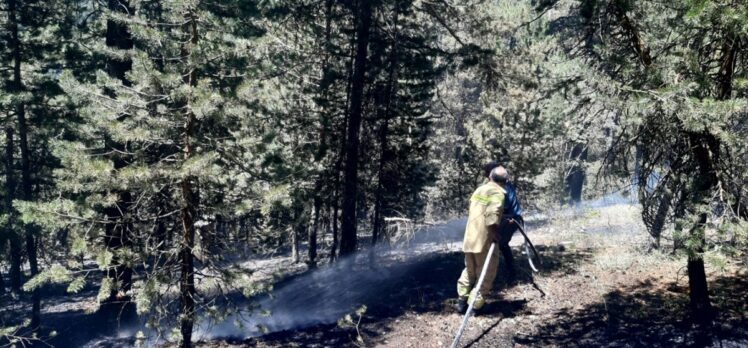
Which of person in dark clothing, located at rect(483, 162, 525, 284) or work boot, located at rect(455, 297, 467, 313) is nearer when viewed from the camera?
person in dark clothing, located at rect(483, 162, 525, 284)

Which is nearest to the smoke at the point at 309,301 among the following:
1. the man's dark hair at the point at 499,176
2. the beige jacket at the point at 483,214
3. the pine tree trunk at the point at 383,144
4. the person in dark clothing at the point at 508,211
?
the pine tree trunk at the point at 383,144

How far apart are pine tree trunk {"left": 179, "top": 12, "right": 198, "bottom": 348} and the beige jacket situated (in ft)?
14.8

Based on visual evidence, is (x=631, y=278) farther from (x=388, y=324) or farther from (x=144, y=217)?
(x=144, y=217)

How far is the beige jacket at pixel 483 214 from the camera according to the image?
7.68 m

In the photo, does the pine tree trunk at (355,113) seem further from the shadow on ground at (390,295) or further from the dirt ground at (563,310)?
the dirt ground at (563,310)

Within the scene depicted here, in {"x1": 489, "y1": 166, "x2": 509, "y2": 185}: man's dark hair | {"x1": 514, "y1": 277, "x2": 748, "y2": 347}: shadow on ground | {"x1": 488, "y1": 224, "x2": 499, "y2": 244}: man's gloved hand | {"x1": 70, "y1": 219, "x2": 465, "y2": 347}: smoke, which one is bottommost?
{"x1": 70, "y1": 219, "x2": 465, "y2": 347}: smoke

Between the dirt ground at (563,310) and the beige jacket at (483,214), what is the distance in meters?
1.41

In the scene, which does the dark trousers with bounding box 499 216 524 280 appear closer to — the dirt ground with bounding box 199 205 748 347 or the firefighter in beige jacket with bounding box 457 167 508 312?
the dirt ground with bounding box 199 205 748 347

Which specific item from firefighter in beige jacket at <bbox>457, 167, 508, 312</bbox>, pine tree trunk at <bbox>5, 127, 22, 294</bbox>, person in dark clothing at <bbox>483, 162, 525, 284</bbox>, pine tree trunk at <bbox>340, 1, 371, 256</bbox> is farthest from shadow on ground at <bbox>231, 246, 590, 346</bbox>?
pine tree trunk at <bbox>5, 127, 22, 294</bbox>

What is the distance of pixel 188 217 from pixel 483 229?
481 centimetres

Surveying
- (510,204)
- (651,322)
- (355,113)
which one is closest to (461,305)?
(510,204)

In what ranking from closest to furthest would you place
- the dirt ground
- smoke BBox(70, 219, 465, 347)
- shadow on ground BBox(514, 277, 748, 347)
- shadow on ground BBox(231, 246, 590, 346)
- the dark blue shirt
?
shadow on ground BBox(514, 277, 748, 347) < the dirt ground < the dark blue shirt < shadow on ground BBox(231, 246, 590, 346) < smoke BBox(70, 219, 465, 347)

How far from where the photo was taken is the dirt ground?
723 centimetres

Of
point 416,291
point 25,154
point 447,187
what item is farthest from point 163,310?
point 447,187
